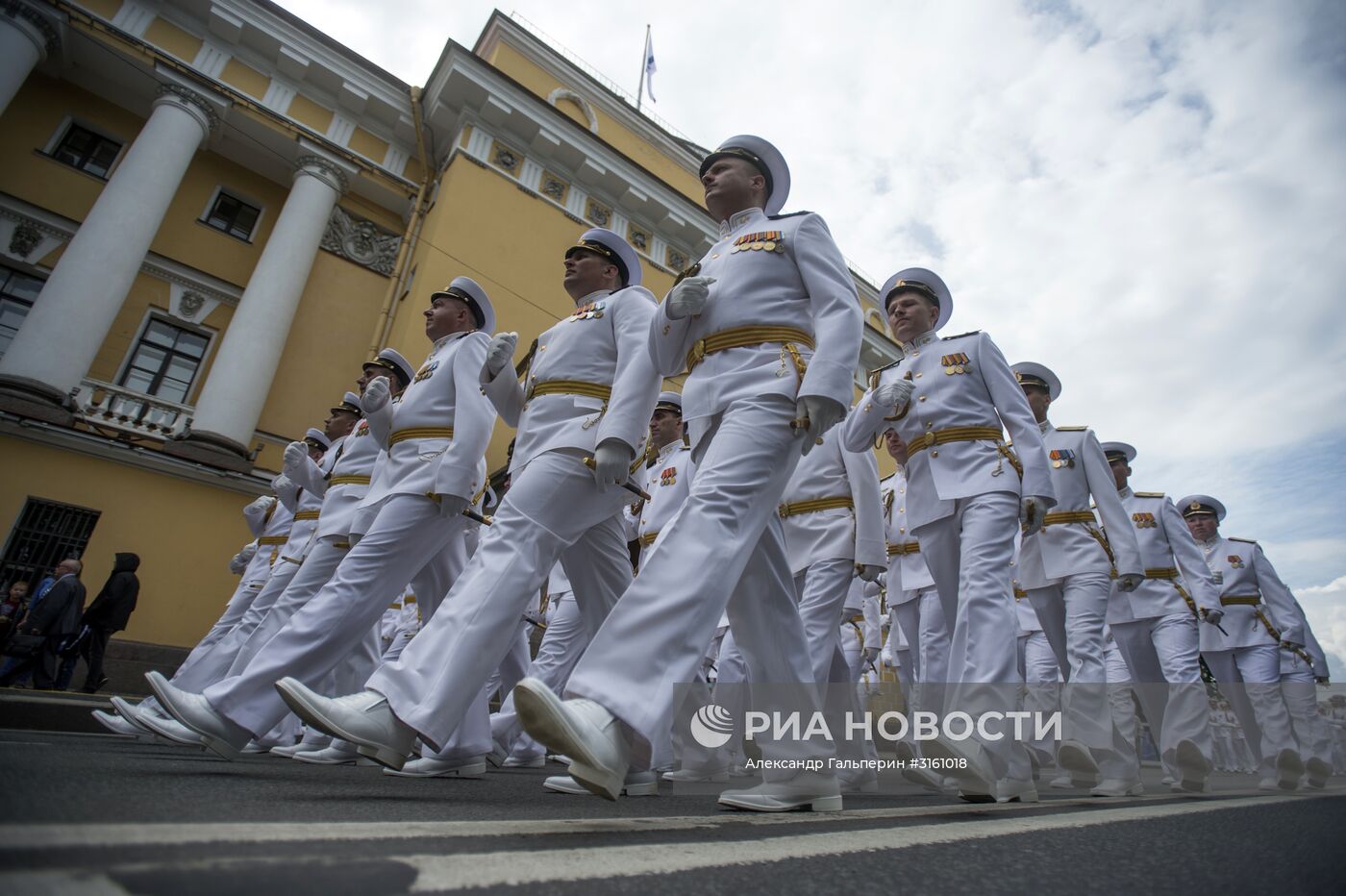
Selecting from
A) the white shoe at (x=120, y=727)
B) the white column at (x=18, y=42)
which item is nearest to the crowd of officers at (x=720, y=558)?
the white shoe at (x=120, y=727)

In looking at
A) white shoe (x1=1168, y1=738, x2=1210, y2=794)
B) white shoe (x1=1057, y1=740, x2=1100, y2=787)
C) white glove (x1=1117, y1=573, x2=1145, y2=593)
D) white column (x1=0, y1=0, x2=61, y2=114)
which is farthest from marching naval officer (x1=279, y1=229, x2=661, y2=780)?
white column (x1=0, y1=0, x2=61, y2=114)

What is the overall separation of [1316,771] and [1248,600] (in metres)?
1.71

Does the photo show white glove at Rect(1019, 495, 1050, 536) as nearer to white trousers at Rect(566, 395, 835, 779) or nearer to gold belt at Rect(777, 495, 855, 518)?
gold belt at Rect(777, 495, 855, 518)

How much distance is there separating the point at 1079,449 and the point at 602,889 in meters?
5.06

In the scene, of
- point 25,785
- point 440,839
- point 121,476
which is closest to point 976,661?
point 440,839

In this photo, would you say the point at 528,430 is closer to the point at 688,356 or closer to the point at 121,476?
the point at 688,356

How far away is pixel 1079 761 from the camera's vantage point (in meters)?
4.19

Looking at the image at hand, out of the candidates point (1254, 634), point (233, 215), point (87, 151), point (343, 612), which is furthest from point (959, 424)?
point (87, 151)

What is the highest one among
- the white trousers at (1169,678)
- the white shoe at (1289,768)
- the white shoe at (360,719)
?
the white trousers at (1169,678)

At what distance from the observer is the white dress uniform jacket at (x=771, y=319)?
2414mm

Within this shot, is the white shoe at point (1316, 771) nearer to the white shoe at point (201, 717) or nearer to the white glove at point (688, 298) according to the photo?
the white glove at point (688, 298)

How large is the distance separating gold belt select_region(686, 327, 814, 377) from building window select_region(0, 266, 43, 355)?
1599 centimetres

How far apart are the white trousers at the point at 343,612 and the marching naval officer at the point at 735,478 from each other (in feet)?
5.05

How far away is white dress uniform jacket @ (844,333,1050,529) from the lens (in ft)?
11.8
